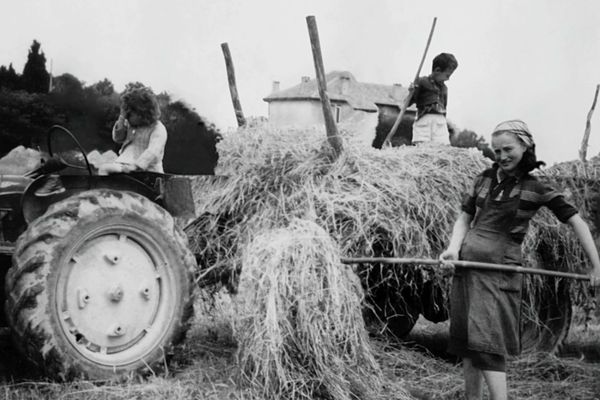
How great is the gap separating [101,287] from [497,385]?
2.23m

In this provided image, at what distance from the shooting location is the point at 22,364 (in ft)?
14.7

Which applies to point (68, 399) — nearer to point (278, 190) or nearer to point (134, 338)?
point (134, 338)

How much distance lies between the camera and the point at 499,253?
3.82 m

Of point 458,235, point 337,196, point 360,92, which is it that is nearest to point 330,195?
point 337,196

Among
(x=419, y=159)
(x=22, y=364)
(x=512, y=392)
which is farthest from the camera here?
(x=419, y=159)

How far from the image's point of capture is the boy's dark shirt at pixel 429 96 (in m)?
7.25

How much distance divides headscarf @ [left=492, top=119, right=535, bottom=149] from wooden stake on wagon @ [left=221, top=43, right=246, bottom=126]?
2888mm

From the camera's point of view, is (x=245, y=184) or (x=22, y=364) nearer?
(x=22, y=364)

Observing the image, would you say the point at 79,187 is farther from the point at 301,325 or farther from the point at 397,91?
the point at 397,91

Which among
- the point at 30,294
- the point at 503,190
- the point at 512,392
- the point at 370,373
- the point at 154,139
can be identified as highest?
the point at 154,139

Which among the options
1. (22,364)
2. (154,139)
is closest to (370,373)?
(22,364)

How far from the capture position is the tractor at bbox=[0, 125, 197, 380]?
3889 mm

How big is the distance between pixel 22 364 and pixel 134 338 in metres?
0.72

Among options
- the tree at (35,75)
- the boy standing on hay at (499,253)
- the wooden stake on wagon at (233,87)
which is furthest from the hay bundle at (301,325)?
the tree at (35,75)
